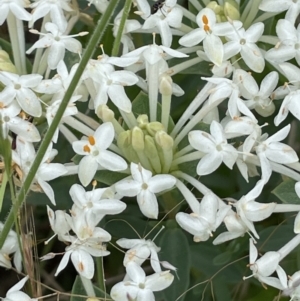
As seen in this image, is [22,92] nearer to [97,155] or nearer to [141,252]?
[97,155]

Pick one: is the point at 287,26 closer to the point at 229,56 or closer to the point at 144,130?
the point at 229,56

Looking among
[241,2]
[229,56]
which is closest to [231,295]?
[229,56]

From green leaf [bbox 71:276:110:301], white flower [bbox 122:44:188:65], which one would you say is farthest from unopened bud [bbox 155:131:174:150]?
green leaf [bbox 71:276:110:301]

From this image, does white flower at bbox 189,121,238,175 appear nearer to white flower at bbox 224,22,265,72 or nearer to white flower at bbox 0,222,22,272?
white flower at bbox 224,22,265,72

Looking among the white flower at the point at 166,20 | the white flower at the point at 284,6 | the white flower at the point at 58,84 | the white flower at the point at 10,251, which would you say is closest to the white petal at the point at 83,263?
the white flower at the point at 10,251

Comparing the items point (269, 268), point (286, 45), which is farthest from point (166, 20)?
point (269, 268)
